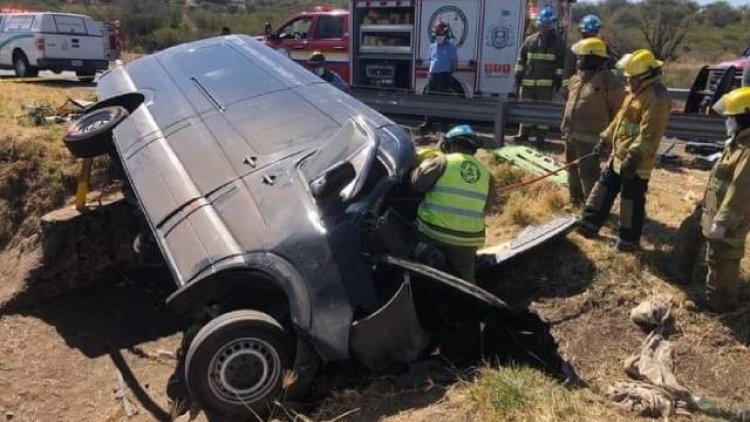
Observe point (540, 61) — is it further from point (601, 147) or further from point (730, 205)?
point (730, 205)

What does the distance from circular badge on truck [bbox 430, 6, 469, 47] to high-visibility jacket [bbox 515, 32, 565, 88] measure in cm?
→ 369

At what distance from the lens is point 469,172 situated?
14.0 feet

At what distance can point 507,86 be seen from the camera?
467 inches

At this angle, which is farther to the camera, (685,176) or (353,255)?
(685,176)

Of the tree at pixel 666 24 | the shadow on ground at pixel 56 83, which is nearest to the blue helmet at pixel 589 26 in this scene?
the shadow on ground at pixel 56 83

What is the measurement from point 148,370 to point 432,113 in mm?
5076

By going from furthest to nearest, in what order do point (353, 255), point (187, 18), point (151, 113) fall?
point (187, 18) < point (151, 113) < point (353, 255)

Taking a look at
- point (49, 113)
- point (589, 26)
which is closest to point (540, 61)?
point (589, 26)

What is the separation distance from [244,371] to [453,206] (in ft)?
5.37

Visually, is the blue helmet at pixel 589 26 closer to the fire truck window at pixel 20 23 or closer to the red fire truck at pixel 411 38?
the red fire truck at pixel 411 38

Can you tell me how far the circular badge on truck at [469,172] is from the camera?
13.9ft

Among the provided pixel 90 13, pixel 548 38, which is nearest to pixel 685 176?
pixel 548 38

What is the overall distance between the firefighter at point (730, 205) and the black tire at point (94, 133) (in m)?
4.31

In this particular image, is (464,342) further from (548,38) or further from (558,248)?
(548,38)
